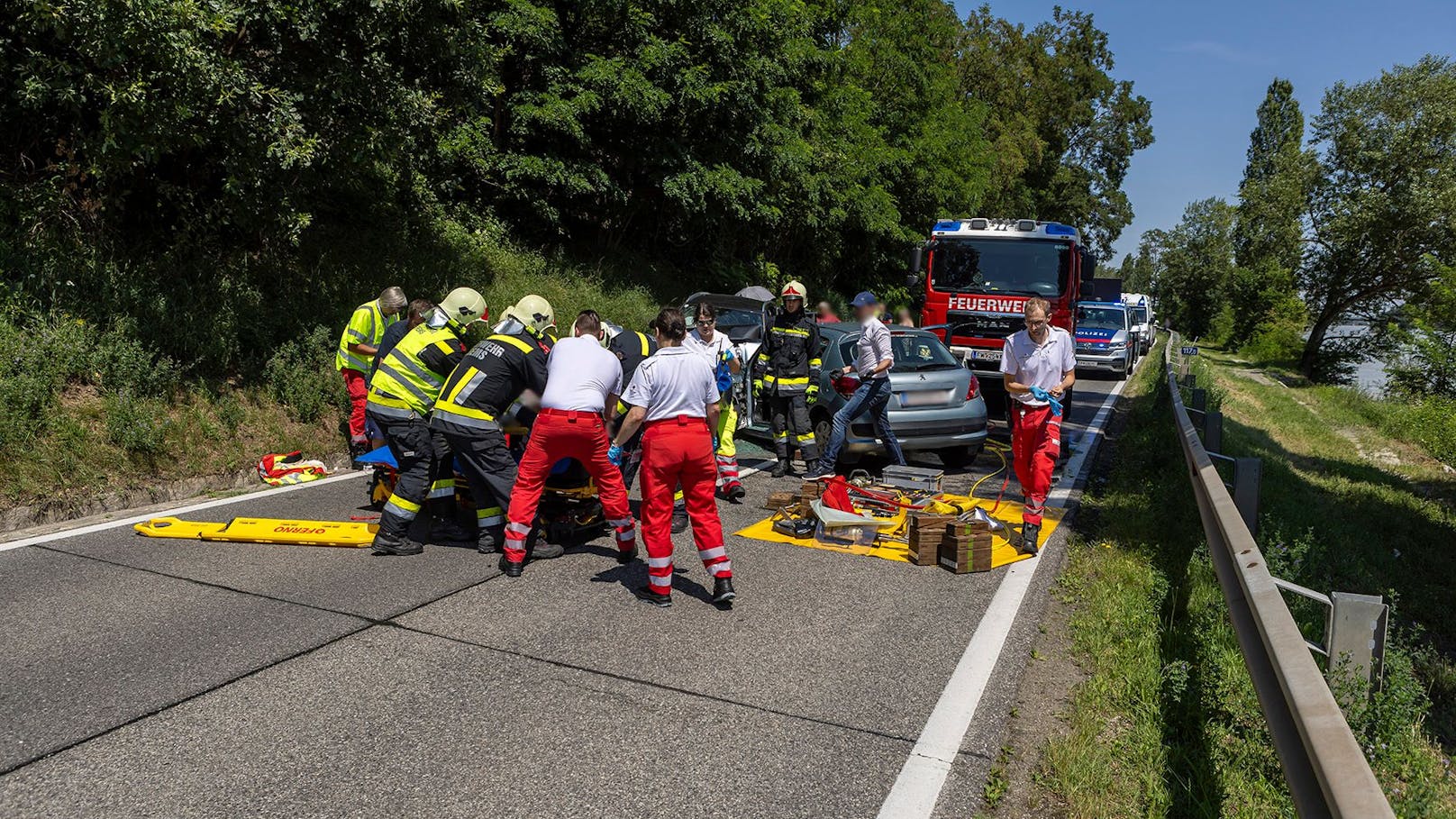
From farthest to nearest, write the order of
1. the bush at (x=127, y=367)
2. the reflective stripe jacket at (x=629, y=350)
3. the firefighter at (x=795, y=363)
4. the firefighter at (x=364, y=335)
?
the firefighter at (x=795, y=363) < the firefighter at (x=364, y=335) < the bush at (x=127, y=367) < the reflective stripe jacket at (x=629, y=350)

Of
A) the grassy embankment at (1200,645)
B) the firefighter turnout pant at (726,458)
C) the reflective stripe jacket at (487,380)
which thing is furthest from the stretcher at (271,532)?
the grassy embankment at (1200,645)

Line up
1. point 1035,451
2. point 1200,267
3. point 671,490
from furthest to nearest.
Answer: point 1200,267
point 1035,451
point 671,490

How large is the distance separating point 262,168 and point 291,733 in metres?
8.17

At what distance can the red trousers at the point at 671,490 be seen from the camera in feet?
18.9

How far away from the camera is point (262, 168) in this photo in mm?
10320

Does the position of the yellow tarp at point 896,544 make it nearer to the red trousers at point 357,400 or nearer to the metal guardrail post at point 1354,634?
the metal guardrail post at point 1354,634

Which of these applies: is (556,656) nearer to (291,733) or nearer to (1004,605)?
(291,733)

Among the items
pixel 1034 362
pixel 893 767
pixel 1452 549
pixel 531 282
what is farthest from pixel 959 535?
pixel 531 282

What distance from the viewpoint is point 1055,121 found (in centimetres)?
5184

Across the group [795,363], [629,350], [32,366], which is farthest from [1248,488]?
[32,366]

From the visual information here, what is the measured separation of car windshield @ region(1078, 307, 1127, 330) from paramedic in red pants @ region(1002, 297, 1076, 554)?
19715 millimetres

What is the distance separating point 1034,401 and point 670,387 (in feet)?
10.3

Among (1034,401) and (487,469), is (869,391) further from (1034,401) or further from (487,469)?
(487,469)

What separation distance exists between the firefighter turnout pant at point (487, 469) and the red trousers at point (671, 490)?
4.44ft
